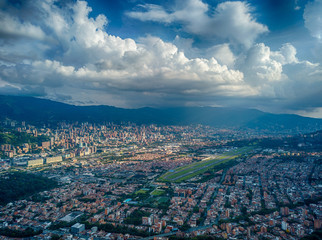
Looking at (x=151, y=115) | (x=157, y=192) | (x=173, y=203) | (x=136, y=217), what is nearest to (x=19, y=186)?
(x=157, y=192)

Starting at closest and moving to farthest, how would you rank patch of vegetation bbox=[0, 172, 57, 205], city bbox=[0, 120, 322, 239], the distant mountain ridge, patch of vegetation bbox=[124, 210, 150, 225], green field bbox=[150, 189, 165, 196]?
city bbox=[0, 120, 322, 239]
patch of vegetation bbox=[124, 210, 150, 225]
patch of vegetation bbox=[0, 172, 57, 205]
green field bbox=[150, 189, 165, 196]
the distant mountain ridge

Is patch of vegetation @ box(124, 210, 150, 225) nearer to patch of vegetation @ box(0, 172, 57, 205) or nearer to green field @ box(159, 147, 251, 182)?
green field @ box(159, 147, 251, 182)

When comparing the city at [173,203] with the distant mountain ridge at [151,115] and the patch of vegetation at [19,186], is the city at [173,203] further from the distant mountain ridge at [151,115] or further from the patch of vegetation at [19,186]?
the distant mountain ridge at [151,115]

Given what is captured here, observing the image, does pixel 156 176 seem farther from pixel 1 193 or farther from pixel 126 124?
pixel 126 124

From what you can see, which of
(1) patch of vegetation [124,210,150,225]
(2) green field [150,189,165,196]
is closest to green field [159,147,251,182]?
(2) green field [150,189,165,196]

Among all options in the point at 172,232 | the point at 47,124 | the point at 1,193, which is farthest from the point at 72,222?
the point at 47,124

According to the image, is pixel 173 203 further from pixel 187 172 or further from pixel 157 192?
pixel 187 172

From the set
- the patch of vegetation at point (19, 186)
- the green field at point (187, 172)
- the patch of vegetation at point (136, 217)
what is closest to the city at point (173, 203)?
the patch of vegetation at point (136, 217)
